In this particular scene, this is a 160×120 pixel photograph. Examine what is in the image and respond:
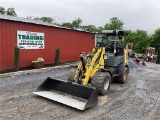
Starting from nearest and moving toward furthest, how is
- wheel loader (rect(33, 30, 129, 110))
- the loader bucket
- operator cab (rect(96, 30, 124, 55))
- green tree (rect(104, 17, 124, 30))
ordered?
the loader bucket → wheel loader (rect(33, 30, 129, 110)) → operator cab (rect(96, 30, 124, 55)) → green tree (rect(104, 17, 124, 30))

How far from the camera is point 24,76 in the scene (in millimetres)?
11086

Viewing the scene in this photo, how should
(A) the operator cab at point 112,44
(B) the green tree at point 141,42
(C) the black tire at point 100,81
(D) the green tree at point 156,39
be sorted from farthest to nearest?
1. (B) the green tree at point 141,42
2. (D) the green tree at point 156,39
3. (A) the operator cab at point 112,44
4. (C) the black tire at point 100,81

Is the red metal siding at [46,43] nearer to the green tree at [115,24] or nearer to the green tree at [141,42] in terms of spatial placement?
the green tree at [141,42]

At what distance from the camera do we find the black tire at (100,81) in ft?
24.9

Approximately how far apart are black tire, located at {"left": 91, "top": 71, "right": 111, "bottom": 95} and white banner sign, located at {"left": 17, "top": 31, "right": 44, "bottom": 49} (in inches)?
256

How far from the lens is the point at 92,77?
793 cm

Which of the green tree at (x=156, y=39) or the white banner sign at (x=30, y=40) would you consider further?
the green tree at (x=156, y=39)

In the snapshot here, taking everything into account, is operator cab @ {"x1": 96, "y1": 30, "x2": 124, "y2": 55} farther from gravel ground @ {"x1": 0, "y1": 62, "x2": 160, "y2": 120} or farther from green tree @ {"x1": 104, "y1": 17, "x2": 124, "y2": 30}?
green tree @ {"x1": 104, "y1": 17, "x2": 124, "y2": 30}

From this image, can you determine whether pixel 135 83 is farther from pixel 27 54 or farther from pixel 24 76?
pixel 27 54

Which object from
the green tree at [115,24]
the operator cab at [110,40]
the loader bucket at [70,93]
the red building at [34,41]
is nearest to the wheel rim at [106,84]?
the loader bucket at [70,93]

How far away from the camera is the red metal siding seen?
12.0 meters

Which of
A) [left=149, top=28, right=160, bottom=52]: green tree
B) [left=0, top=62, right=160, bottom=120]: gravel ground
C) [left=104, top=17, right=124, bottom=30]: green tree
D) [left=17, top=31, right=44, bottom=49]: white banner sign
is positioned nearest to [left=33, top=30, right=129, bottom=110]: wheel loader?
[left=0, top=62, right=160, bottom=120]: gravel ground

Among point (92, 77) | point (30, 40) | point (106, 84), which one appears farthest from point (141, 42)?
point (92, 77)

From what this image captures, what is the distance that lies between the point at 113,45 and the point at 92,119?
15.7 ft
